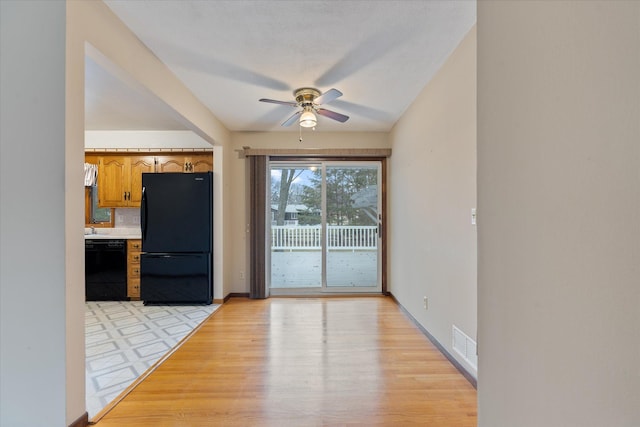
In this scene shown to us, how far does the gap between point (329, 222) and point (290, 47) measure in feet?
9.11

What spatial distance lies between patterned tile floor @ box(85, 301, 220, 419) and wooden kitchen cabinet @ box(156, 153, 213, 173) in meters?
2.00

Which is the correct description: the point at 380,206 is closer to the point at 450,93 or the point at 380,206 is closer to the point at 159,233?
the point at 450,93

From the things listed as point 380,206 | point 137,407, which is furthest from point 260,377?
point 380,206

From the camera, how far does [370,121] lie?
3953 millimetres

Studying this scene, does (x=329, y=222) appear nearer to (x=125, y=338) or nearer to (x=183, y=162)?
(x=183, y=162)

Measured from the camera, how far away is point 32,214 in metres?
1.55

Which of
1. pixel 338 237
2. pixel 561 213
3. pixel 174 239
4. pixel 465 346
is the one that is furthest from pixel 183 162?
pixel 561 213

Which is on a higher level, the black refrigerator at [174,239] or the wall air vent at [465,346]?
the black refrigerator at [174,239]

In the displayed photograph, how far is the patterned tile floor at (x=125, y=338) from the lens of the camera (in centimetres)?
213

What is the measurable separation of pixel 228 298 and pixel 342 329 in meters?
2.00

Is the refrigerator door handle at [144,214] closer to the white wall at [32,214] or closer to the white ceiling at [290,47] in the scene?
the white ceiling at [290,47]

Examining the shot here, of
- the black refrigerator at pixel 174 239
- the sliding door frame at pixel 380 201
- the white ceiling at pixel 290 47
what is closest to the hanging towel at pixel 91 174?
the black refrigerator at pixel 174 239

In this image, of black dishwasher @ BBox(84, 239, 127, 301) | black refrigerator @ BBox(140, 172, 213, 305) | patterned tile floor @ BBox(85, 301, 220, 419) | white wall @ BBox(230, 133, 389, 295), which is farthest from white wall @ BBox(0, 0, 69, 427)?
black dishwasher @ BBox(84, 239, 127, 301)

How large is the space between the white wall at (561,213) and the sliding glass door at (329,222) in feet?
11.9
